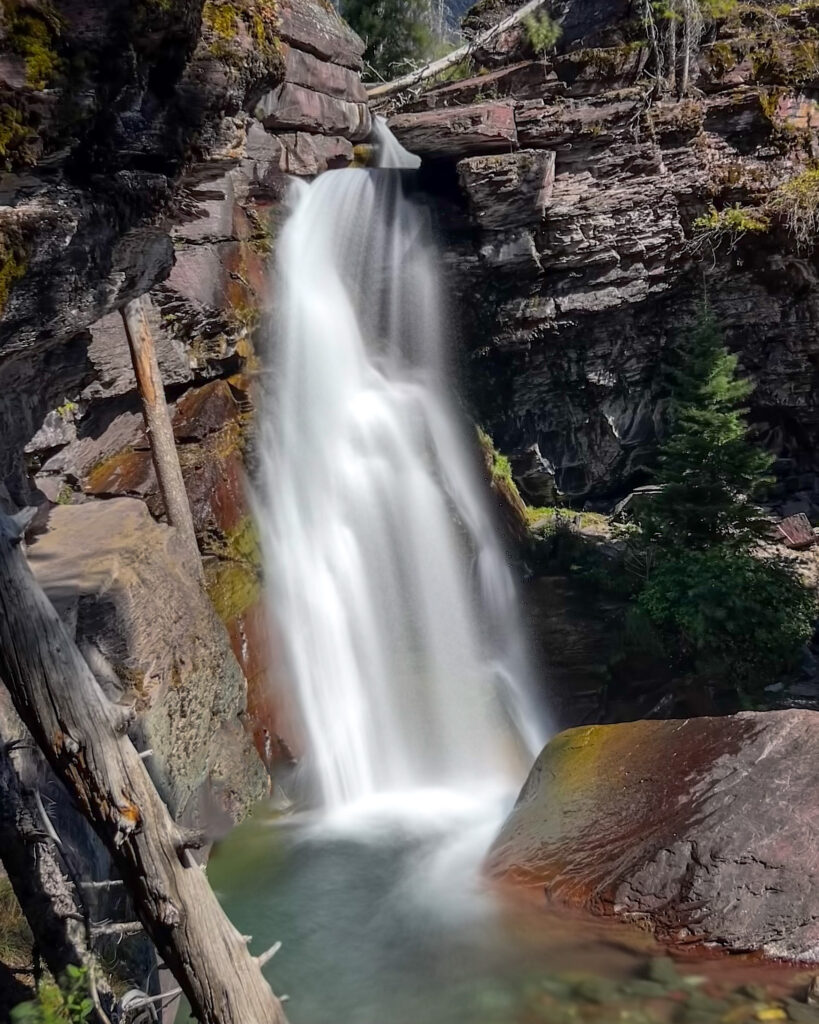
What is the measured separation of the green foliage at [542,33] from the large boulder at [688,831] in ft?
48.0

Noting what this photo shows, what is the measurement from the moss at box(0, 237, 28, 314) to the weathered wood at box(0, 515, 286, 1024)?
106 centimetres

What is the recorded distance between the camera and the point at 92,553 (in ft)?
25.6

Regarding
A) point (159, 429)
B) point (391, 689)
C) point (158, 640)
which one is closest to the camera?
point (158, 640)

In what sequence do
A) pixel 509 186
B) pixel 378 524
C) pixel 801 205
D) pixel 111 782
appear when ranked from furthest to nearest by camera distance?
pixel 801 205, pixel 509 186, pixel 378 524, pixel 111 782

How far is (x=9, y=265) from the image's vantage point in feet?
11.3

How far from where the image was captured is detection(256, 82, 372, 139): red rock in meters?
14.9

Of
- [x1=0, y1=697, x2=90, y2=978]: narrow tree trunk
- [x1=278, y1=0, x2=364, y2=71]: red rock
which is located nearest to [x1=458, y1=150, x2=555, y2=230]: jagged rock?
[x1=278, y1=0, x2=364, y2=71]: red rock

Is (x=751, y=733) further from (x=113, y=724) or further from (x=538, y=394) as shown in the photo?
(x=538, y=394)

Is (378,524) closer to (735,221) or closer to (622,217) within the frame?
(622,217)

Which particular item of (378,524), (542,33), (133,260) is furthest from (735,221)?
(133,260)

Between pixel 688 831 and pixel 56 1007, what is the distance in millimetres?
5014

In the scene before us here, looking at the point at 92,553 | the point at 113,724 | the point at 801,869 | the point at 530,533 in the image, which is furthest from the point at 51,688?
the point at 530,533

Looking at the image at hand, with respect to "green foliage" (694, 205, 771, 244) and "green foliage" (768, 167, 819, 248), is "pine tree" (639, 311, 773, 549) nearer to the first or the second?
"green foliage" (694, 205, 771, 244)

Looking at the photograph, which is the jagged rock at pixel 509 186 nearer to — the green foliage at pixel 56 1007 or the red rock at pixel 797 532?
the red rock at pixel 797 532
